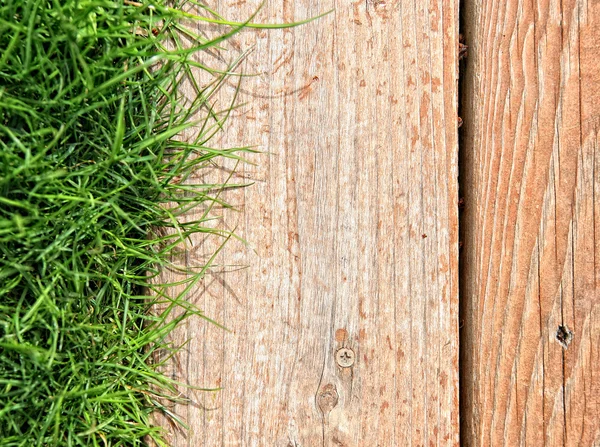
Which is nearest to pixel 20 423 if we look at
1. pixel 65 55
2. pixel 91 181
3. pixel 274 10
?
pixel 91 181

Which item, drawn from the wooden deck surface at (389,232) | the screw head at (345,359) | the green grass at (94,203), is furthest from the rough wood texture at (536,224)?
the green grass at (94,203)

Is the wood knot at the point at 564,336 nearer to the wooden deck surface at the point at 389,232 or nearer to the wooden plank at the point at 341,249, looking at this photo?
the wooden deck surface at the point at 389,232

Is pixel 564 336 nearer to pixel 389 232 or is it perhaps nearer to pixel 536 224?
pixel 536 224

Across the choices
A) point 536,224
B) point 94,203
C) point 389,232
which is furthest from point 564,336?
point 94,203

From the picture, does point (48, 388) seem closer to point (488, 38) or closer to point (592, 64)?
point (488, 38)

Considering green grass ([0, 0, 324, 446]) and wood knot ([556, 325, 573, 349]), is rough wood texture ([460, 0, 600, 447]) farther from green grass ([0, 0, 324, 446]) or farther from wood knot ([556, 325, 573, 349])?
green grass ([0, 0, 324, 446])

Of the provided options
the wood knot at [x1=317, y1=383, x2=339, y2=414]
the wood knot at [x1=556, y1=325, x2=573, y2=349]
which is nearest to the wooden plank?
the wood knot at [x1=317, y1=383, x2=339, y2=414]
